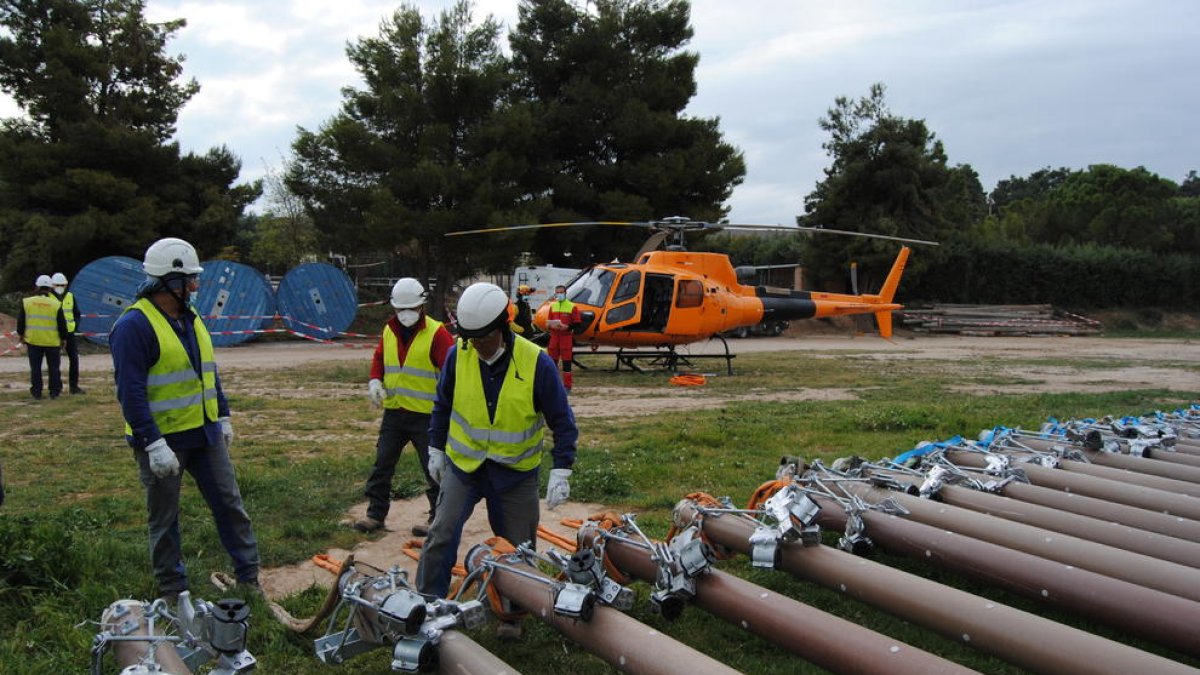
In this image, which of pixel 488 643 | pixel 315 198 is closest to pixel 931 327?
pixel 315 198

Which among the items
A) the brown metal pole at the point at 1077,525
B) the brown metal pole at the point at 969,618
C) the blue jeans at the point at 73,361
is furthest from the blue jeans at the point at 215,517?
the blue jeans at the point at 73,361

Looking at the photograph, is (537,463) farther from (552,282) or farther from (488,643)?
(552,282)

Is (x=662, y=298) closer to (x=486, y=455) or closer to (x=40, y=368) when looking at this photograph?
(x=40, y=368)

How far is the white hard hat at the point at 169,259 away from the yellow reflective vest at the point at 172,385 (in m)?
0.19

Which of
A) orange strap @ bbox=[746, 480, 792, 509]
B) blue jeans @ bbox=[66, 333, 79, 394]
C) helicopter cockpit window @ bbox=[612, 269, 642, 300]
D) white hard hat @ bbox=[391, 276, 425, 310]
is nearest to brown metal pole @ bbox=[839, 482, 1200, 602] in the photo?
orange strap @ bbox=[746, 480, 792, 509]

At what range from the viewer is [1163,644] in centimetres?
339

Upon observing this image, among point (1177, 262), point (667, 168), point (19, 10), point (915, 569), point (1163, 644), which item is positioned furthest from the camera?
point (1177, 262)

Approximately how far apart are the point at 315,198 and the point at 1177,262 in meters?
40.0

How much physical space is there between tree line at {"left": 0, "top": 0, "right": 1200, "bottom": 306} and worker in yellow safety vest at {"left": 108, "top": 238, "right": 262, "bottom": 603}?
21168 millimetres

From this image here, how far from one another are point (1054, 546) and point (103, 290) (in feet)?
75.0

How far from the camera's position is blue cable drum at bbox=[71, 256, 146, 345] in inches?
831

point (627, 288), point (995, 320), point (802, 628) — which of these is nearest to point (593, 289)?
point (627, 288)

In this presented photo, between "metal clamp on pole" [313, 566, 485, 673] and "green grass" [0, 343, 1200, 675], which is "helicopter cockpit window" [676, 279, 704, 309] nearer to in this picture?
"green grass" [0, 343, 1200, 675]

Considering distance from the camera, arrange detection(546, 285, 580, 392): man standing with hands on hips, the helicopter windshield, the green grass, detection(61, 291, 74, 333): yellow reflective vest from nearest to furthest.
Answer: the green grass < detection(61, 291, 74, 333): yellow reflective vest < detection(546, 285, 580, 392): man standing with hands on hips < the helicopter windshield
